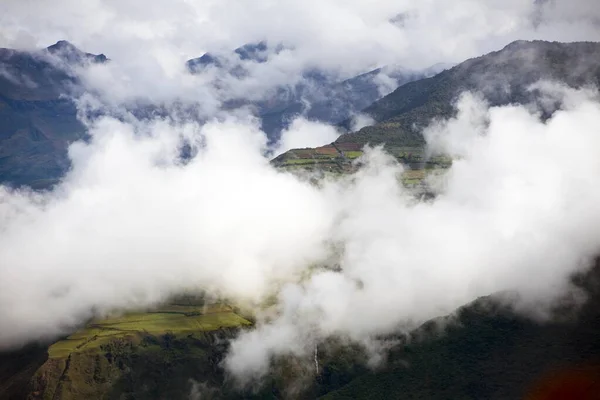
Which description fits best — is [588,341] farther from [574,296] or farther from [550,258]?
[550,258]

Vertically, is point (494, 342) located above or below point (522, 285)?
below

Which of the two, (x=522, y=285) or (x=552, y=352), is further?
(x=522, y=285)

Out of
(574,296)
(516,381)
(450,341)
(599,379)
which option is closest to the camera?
(599,379)

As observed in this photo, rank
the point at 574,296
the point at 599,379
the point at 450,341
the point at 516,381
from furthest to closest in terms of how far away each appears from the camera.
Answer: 1. the point at 450,341
2. the point at 574,296
3. the point at 516,381
4. the point at 599,379

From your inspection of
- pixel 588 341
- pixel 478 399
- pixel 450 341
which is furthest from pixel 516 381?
pixel 450 341

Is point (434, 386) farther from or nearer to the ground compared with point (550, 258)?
nearer to the ground

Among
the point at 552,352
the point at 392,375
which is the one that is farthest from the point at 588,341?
the point at 392,375

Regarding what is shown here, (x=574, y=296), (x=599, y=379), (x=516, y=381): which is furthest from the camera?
(x=574, y=296)

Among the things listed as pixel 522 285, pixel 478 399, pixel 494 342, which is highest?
pixel 522 285

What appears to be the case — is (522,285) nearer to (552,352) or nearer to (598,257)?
(598,257)
